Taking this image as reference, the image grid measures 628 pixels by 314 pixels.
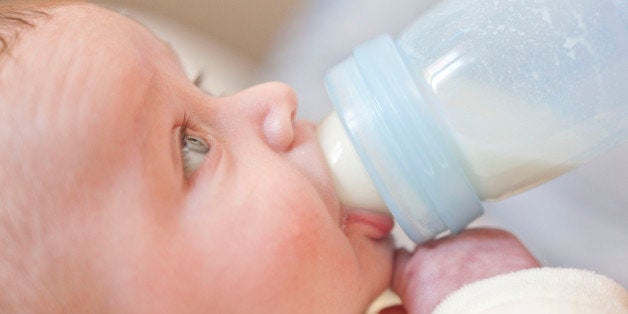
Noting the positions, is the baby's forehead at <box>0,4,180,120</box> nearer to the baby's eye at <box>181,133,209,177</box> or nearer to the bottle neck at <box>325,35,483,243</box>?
the baby's eye at <box>181,133,209,177</box>

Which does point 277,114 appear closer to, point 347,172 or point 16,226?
point 347,172

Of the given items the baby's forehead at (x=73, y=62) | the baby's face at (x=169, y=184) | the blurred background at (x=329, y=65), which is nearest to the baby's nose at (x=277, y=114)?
the baby's face at (x=169, y=184)

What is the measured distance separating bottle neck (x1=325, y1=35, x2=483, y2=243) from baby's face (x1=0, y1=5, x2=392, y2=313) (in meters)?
0.05

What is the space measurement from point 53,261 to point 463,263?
35 centimetres

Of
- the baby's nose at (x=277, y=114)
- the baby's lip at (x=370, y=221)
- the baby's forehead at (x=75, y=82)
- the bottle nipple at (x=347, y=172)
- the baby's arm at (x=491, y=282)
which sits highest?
the baby's forehead at (x=75, y=82)

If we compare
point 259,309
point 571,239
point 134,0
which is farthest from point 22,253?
point 134,0

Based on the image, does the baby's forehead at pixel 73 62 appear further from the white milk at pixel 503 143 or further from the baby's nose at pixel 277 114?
the white milk at pixel 503 143

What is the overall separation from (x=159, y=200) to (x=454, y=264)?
10.9 inches

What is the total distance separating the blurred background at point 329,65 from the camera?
809 mm

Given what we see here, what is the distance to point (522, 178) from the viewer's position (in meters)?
0.60

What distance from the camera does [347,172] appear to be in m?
0.63

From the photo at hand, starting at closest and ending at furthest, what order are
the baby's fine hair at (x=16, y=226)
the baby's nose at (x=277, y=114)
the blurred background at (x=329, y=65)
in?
1. the baby's fine hair at (x=16, y=226)
2. the baby's nose at (x=277, y=114)
3. the blurred background at (x=329, y=65)

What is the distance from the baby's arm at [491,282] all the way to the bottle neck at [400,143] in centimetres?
5

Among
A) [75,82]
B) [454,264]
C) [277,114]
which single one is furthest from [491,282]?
[75,82]
